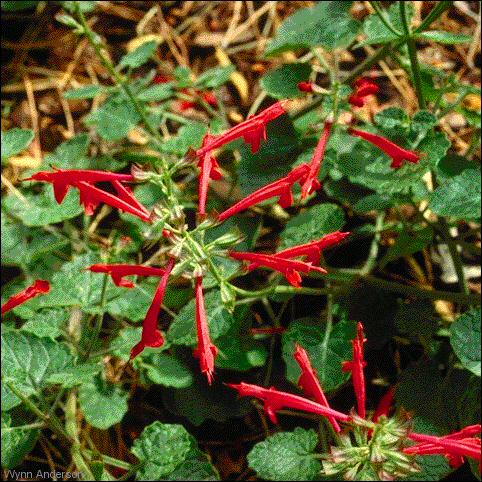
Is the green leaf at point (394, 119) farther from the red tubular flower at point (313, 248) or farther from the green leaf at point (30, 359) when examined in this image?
the green leaf at point (30, 359)

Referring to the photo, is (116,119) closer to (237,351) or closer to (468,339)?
(237,351)

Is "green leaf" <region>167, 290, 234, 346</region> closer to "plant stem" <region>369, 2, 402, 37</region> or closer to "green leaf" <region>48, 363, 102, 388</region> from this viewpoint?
"green leaf" <region>48, 363, 102, 388</region>

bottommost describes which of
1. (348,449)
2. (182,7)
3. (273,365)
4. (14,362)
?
(273,365)

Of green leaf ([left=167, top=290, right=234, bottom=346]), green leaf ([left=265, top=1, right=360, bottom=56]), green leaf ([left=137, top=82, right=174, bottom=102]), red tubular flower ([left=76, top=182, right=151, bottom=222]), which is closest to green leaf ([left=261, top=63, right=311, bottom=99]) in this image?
green leaf ([left=265, top=1, right=360, bottom=56])

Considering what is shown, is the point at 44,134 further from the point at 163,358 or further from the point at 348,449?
the point at 348,449

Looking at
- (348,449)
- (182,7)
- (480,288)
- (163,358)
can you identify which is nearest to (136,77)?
(182,7)

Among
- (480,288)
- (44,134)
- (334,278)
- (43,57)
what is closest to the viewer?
(334,278)
